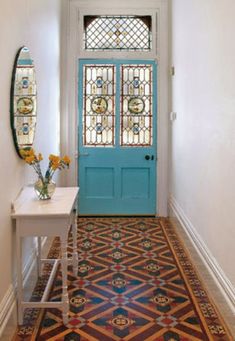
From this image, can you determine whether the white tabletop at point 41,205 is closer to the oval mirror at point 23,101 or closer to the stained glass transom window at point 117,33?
the oval mirror at point 23,101

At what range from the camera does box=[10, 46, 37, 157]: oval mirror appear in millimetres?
3023

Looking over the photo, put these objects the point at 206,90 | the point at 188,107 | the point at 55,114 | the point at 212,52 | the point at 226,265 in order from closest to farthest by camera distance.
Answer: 1. the point at 226,265
2. the point at 212,52
3. the point at 206,90
4. the point at 188,107
5. the point at 55,114

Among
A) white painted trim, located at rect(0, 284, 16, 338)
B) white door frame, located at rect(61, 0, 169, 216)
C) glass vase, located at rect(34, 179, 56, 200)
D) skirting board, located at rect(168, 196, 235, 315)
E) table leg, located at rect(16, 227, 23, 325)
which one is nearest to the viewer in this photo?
white painted trim, located at rect(0, 284, 16, 338)

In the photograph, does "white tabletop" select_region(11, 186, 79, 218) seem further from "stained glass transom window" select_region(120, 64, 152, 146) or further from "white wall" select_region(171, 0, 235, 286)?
"stained glass transom window" select_region(120, 64, 152, 146)

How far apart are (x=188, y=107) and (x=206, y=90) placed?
2.88 feet

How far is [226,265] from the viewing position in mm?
3082

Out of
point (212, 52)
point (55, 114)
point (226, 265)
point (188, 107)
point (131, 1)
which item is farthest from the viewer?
point (131, 1)

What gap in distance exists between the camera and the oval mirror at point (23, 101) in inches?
119

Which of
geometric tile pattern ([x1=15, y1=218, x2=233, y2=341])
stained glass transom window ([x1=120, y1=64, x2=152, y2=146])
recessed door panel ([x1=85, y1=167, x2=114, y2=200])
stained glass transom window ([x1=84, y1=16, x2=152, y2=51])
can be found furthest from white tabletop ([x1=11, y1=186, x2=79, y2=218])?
stained glass transom window ([x1=84, y1=16, x2=152, y2=51])

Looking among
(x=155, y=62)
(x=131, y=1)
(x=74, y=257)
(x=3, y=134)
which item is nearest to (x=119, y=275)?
(x=74, y=257)

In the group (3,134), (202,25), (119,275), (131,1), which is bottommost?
(119,275)

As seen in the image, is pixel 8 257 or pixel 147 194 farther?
pixel 147 194

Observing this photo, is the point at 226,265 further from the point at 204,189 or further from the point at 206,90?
the point at 206,90

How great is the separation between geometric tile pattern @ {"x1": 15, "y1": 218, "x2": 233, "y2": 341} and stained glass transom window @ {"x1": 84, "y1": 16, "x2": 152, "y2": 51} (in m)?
2.75
